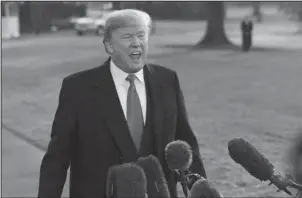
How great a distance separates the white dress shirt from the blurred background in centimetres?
65

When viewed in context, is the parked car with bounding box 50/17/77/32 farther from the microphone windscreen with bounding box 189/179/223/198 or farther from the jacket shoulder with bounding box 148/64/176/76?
the microphone windscreen with bounding box 189/179/223/198

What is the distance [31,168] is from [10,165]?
1.17 feet

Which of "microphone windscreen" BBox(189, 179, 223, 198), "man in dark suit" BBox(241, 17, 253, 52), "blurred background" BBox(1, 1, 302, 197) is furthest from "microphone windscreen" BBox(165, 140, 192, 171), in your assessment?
"man in dark suit" BBox(241, 17, 253, 52)

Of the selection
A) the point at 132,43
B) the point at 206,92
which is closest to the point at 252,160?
the point at 132,43

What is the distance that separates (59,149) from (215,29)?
1172 inches

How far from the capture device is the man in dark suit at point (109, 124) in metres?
2.63

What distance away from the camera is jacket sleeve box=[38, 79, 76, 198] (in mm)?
2793

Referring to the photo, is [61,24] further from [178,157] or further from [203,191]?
[203,191]

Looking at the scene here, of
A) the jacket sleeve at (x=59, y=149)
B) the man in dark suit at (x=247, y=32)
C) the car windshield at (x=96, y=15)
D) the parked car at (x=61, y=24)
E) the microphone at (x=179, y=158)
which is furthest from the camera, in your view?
the parked car at (x=61, y=24)

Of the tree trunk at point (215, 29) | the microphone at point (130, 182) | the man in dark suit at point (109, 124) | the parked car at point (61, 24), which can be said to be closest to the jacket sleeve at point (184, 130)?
the man in dark suit at point (109, 124)

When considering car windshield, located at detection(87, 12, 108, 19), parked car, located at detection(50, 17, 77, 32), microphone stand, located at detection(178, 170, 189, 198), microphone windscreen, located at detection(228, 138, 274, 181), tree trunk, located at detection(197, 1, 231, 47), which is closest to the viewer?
microphone windscreen, located at detection(228, 138, 274, 181)

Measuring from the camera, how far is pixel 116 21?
2.30 metres

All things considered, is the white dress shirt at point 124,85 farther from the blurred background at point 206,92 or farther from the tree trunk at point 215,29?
the tree trunk at point 215,29

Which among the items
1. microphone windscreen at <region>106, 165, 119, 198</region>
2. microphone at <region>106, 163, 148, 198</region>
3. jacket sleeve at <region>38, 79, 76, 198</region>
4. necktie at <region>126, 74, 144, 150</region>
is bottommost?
jacket sleeve at <region>38, 79, 76, 198</region>
